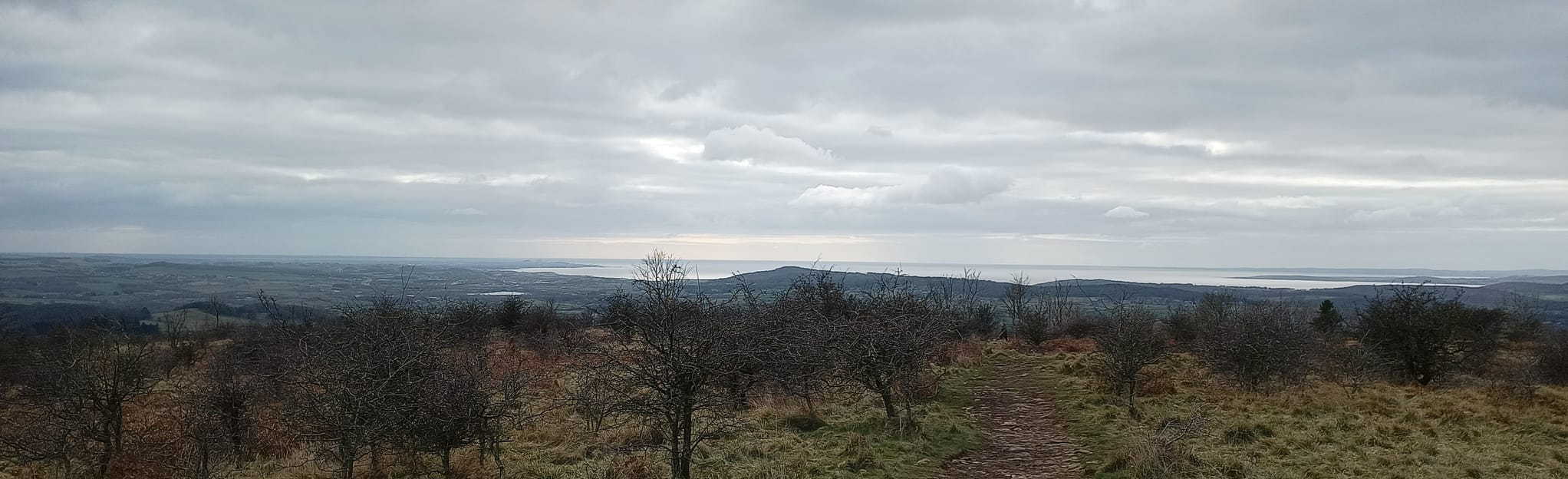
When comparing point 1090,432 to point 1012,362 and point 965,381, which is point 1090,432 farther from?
point 1012,362

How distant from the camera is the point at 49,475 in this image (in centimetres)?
1306

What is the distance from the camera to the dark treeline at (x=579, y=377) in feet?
34.1

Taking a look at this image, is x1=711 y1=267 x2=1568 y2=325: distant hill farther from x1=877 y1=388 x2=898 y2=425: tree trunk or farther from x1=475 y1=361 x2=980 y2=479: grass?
x1=877 y1=388 x2=898 y2=425: tree trunk

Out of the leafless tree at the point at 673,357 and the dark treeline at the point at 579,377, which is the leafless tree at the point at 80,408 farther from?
the leafless tree at the point at 673,357

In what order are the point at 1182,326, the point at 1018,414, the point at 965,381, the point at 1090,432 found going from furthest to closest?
1. the point at 1182,326
2. the point at 965,381
3. the point at 1018,414
4. the point at 1090,432

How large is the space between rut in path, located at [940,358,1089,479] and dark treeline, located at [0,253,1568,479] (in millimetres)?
1554

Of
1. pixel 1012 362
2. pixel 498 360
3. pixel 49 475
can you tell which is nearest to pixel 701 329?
pixel 49 475

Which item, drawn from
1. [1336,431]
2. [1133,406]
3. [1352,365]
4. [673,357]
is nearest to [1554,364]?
[1352,365]

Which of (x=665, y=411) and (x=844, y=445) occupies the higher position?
(x=665, y=411)

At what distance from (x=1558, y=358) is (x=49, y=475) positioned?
42.0 metres

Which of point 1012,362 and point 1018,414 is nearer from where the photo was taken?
point 1018,414

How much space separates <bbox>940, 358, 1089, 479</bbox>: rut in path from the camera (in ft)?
39.5

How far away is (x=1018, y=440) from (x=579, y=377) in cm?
981

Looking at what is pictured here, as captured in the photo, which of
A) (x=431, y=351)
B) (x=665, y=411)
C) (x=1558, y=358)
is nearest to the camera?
(x=665, y=411)
